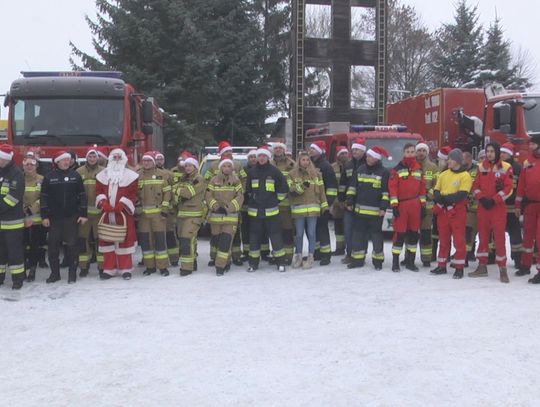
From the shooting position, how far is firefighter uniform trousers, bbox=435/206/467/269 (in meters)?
8.50

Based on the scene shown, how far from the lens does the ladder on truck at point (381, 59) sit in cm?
3234

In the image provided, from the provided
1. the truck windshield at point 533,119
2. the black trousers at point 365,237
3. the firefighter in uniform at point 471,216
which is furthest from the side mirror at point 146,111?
the truck windshield at point 533,119

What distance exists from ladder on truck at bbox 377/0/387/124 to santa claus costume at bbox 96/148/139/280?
82.5ft

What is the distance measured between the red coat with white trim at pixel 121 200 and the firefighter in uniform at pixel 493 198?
4806mm

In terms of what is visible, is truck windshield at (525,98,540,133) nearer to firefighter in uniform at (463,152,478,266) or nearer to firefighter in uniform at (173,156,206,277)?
firefighter in uniform at (463,152,478,266)

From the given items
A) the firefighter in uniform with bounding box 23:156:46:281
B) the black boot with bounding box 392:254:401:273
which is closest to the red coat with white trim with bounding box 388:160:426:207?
the black boot with bounding box 392:254:401:273

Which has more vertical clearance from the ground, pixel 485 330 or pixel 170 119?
pixel 170 119

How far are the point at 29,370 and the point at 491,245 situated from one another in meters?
6.94

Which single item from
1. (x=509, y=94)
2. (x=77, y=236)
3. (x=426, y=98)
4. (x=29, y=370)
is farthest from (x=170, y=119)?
(x=29, y=370)

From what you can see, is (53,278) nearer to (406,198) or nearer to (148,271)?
(148,271)

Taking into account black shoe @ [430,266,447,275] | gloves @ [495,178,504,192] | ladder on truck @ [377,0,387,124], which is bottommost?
black shoe @ [430,266,447,275]

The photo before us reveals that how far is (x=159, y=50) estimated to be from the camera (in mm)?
24297

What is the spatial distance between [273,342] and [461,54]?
3116cm

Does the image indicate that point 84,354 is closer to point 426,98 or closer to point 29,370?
point 29,370
